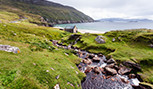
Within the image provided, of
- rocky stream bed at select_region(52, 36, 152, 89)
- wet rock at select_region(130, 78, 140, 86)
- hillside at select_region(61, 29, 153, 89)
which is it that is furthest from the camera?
hillside at select_region(61, 29, 153, 89)

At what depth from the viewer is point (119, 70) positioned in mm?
28766

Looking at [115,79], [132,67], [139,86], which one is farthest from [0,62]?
[132,67]

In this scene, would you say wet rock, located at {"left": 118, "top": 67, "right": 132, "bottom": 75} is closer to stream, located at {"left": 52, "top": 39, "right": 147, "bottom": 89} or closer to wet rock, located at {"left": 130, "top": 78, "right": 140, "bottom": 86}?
stream, located at {"left": 52, "top": 39, "right": 147, "bottom": 89}

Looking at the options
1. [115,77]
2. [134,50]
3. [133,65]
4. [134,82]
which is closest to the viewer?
[134,82]

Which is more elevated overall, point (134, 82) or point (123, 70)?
point (123, 70)

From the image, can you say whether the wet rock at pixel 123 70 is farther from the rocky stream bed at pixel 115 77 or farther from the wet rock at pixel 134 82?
the wet rock at pixel 134 82

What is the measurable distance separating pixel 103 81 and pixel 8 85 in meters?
23.6

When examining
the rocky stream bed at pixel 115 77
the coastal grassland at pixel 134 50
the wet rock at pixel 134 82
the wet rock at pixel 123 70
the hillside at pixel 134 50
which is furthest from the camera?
the coastal grassland at pixel 134 50

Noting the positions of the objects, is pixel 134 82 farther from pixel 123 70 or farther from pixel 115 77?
pixel 115 77

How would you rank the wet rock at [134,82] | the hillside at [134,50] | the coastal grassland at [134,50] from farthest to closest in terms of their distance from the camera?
the coastal grassland at [134,50] → the hillside at [134,50] → the wet rock at [134,82]

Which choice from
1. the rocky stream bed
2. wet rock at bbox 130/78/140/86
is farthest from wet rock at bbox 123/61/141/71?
wet rock at bbox 130/78/140/86

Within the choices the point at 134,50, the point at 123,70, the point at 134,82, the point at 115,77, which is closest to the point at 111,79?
the point at 115,77

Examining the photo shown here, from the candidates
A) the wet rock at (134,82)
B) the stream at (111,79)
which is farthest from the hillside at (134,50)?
the stream at (111,79)

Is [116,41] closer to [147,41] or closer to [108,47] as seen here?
[108,47]
